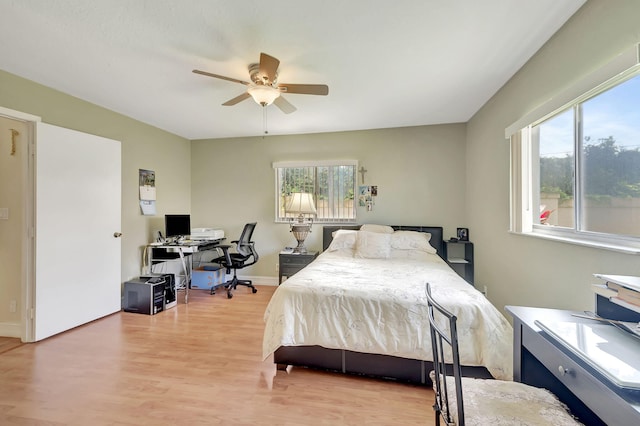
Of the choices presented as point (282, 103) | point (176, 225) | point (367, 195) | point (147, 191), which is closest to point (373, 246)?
point (367, 195)

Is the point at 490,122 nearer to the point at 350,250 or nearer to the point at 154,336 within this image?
the point at 350,250

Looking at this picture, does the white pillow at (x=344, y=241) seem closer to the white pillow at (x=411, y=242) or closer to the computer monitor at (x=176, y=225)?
the white pillow at (x=411, y=242)

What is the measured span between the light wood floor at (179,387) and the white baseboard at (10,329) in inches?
12.1

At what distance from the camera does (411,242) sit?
345 centimetres

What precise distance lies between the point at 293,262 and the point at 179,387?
2.12 metres

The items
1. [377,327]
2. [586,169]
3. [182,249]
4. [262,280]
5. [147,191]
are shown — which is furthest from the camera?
[262,280]

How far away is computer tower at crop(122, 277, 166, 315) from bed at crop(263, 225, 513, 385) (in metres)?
1.94

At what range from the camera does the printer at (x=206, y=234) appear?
4130 millimetres

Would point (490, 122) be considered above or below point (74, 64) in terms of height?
below

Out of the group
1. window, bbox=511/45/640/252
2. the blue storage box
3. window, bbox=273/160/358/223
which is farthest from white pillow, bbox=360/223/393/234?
the blue storage box

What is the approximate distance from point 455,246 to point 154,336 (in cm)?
392

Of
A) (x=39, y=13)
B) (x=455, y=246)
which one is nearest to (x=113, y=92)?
(x=39, y=13)

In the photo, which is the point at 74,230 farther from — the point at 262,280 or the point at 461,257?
the point at 461,257

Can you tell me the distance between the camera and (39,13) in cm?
170
